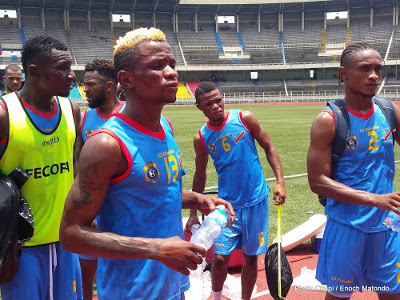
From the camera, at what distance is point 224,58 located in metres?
57.2

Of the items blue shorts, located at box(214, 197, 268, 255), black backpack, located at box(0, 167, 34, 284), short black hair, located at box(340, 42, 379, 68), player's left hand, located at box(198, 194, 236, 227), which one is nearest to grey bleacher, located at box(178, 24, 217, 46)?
blue shorts, located at box(214, 197, 268, 255)

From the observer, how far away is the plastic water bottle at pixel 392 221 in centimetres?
296

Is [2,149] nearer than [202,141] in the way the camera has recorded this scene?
Yes

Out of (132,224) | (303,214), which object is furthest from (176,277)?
(303,214)

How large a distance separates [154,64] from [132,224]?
82cm

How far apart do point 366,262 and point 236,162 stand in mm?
1769

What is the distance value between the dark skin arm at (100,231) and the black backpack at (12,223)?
2.36ft

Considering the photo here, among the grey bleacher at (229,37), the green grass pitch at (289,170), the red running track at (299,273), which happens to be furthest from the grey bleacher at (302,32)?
the red running track at (299,273)

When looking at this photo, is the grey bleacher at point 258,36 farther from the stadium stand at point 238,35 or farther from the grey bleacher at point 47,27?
the grey bleacher at point 47,27

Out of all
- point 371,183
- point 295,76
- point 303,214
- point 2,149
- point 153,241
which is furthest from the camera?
point 295,76

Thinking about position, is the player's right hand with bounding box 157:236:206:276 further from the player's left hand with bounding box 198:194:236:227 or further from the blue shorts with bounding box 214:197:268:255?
the blue shorts with bounding box 214:197:268:255

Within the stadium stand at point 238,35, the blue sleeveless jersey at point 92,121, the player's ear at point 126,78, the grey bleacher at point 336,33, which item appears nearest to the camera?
the player's ear at point 126,78

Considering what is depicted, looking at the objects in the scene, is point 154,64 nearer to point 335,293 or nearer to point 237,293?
point 335,293

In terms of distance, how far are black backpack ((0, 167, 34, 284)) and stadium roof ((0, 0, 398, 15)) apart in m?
54.2
